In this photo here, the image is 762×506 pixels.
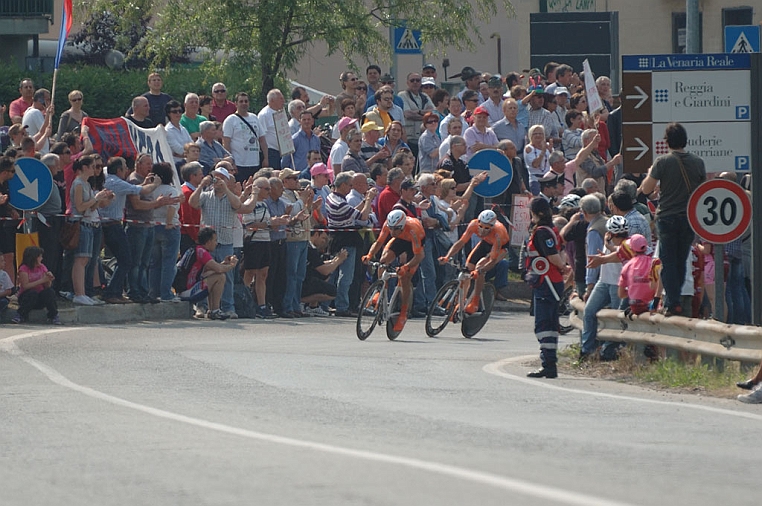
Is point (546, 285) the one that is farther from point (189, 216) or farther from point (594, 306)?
point (189, 216)

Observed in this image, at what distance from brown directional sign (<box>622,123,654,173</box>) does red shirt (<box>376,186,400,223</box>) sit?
749 centimetres

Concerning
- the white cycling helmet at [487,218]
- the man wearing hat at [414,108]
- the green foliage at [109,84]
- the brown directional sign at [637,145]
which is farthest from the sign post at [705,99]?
the green foliage at [109,84]

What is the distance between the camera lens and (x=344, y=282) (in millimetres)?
23891

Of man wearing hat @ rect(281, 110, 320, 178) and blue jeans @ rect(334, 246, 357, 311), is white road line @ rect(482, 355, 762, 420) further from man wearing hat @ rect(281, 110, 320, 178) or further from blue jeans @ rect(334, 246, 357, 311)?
man wearing hat @ rect(281, 110, 320, 178)

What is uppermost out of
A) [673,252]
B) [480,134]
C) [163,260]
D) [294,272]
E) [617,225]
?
[480,134]

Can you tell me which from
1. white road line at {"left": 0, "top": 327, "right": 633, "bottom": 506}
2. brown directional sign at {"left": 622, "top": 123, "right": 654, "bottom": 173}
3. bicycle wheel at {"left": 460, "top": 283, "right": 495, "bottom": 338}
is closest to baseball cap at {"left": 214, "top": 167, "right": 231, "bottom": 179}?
bicycle wheel at {"left": 460, "top": 283, "right": 495, "bottom": 338}

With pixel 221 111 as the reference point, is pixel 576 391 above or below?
below

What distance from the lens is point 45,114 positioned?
22922mm

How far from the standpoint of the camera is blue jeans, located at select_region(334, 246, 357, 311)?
23.9 metres

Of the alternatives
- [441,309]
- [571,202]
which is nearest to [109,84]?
[441,309]

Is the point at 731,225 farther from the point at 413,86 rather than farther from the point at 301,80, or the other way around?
the point at 301,80

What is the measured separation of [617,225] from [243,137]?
30.7 ft

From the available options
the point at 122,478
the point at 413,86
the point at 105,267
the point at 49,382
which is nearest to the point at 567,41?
the point at 413,86

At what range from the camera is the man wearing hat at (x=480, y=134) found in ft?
86.1
